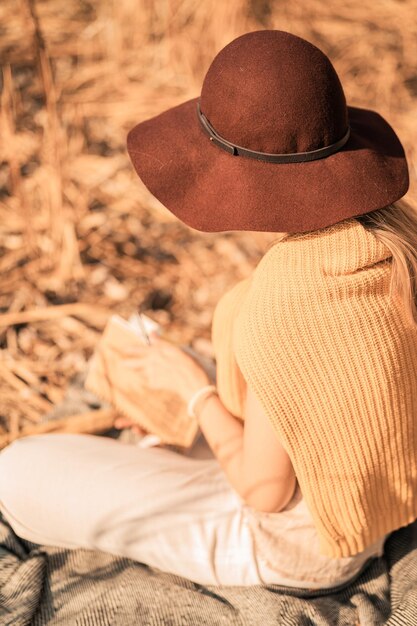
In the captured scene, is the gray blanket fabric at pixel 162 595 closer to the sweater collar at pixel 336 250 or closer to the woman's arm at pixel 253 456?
the woman's arm at pixel 253 456

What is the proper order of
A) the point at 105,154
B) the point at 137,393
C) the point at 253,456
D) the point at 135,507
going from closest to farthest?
the point at 253,456 < the point at 135,507 < the point at 137,393 < the point at 105,154

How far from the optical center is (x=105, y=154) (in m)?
2.80

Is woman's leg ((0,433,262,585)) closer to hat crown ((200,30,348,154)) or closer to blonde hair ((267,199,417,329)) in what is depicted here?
blonde hair ((267,199,417,329))

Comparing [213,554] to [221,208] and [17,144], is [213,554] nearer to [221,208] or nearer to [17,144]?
[221,208]

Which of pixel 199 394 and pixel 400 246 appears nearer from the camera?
pixel 400 246

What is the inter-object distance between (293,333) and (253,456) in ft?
0.85

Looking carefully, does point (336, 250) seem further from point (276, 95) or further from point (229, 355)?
point (229, 355)

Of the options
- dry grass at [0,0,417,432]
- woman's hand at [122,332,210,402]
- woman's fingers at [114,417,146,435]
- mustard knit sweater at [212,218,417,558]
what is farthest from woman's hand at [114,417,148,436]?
mustard knit sweater at [212,218,417,558]

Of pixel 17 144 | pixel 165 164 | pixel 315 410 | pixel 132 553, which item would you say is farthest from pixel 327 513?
pixel 17 144

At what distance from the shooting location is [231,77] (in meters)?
0.92

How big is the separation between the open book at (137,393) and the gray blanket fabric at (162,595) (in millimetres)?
303

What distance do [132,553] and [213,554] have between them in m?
0.18

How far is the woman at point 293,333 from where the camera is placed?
0.89m

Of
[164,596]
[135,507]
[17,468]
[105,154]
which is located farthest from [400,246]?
[105,154]
